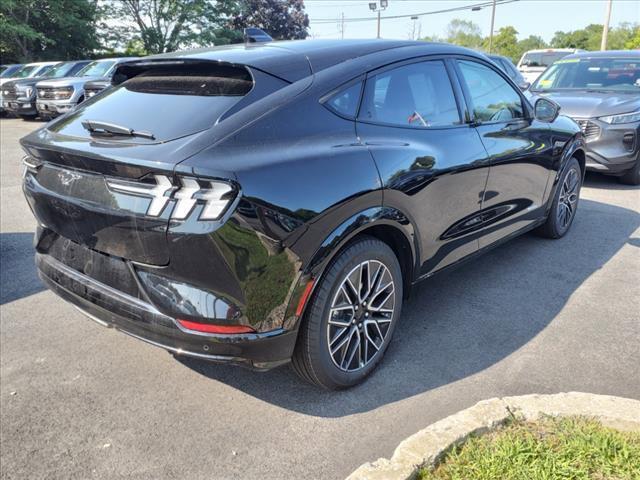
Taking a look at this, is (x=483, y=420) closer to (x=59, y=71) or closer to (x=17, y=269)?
(x=17, y=269)

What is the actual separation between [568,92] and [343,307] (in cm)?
669

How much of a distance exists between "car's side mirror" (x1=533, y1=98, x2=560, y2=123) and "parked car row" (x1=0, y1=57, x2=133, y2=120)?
1114 centimetres

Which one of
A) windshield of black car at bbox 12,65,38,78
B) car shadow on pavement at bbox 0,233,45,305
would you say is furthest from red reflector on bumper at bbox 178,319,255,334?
windshield of black car at bbox 12,65,38,78

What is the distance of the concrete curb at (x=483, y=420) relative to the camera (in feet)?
6.98

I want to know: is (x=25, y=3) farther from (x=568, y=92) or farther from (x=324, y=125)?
(x=324, y=125)

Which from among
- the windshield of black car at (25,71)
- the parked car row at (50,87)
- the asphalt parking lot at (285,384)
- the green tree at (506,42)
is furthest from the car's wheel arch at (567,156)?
the green tree at (506,42)

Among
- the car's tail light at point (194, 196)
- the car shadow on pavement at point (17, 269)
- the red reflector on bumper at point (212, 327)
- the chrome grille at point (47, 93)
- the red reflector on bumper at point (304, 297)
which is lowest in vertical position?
the car shadow on pavement at point (17, 269)

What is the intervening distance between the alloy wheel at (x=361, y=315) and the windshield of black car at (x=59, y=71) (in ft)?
58.9

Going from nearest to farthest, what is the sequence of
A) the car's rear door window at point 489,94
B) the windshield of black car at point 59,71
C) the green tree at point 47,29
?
the car's rear door window at point 489,94, the windshield of black car at point 59,71, the green tree at point 47,29

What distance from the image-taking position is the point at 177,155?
214cm

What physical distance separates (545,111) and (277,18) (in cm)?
4369

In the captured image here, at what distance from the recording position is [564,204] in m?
5.05

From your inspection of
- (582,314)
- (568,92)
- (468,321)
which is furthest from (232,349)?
(568,92)

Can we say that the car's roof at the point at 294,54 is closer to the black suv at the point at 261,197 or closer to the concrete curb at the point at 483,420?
the black suv at the point at 261,197
